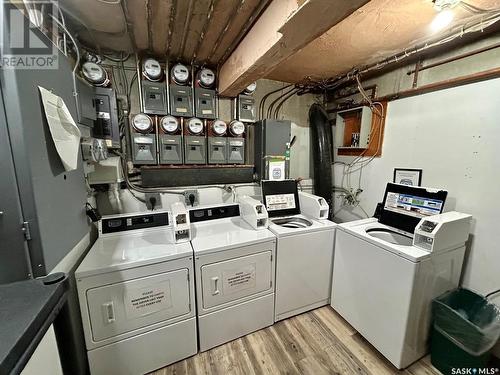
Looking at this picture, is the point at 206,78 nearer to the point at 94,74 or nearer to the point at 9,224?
the point at 94,74

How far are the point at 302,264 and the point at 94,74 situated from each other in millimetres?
2327

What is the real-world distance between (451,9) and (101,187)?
2806 millimetres

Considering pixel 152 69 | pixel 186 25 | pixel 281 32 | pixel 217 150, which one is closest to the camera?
pixel 281 32

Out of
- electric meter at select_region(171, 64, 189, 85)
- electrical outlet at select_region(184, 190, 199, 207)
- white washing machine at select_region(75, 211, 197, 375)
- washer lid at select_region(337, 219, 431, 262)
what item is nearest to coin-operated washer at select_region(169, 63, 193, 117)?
electric meter at select_region(171, 64, 189, 85)

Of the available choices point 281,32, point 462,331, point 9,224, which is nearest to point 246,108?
point 281,32

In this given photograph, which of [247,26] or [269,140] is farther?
[269,140]

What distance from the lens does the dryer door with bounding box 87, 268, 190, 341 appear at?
4.06 feet

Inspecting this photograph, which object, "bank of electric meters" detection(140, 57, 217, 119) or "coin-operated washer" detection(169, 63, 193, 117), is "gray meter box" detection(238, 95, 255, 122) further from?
"coin-operated washer" detection(169, 63, 193, 117)

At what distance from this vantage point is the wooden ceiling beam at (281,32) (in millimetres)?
1000

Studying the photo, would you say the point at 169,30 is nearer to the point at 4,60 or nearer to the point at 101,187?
the point at 4,60

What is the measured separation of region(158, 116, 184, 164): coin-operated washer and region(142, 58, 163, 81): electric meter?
0.37m

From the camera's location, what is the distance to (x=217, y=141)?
225 centimetres

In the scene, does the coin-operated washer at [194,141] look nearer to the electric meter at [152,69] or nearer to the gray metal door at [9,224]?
the electric meter at [152,69]

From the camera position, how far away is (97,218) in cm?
160
